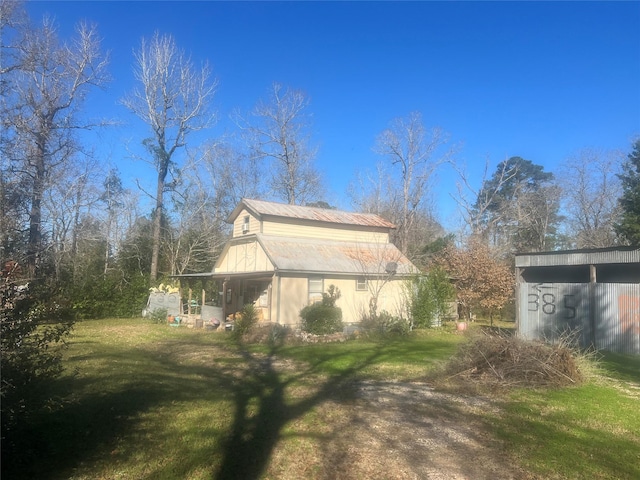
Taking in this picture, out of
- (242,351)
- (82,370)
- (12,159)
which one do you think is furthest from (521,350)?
(12,159)

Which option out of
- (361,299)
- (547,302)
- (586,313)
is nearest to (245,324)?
(361,299)

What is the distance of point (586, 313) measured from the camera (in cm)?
1535

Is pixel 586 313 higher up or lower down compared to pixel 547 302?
lower down

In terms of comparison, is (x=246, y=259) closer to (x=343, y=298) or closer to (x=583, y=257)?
(x=343, y=298)

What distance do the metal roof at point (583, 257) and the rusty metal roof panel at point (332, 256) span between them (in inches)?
231

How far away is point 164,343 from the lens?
15797 mm

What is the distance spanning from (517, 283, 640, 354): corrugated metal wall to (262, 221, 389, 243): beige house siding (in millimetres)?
10004

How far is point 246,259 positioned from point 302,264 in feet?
12.5

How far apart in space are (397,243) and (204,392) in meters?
30.5

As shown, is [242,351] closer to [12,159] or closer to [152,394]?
[152,394]

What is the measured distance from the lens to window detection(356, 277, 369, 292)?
70.3 feet

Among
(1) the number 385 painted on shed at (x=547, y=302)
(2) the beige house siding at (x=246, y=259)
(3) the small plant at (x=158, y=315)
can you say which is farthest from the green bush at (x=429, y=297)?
(3) the small plant at (x=158, y=315)

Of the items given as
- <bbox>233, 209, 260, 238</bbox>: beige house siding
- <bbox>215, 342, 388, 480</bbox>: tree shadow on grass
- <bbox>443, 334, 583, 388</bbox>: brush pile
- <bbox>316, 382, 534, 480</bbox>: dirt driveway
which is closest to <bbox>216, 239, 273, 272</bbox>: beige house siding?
<bbox>233, 209, 260, 238</bbox>: beige house siding

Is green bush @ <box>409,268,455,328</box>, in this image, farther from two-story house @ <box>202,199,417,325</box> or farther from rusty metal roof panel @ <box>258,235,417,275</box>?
rusty metal roof panel @ <box>258,235,417,275</box>
